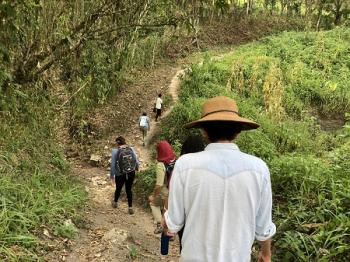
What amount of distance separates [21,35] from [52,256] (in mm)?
3571

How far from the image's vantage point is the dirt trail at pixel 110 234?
5922mm

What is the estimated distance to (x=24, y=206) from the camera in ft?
19.5

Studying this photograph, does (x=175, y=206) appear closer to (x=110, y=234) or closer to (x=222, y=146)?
(x=222, y=146)

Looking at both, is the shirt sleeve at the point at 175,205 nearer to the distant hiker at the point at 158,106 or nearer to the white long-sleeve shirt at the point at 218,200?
the white long-sleeve shirt at the point at 218,200

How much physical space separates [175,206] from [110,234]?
4406 millimetres

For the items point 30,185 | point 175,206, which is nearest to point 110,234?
point 30,185

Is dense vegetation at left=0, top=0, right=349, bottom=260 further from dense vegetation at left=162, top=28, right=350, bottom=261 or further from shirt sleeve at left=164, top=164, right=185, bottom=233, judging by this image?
shirt sleeve at left=164, top=164, right=185, bottom=233

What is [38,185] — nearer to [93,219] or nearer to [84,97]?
[93,219]

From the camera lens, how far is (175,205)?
2.24 metres

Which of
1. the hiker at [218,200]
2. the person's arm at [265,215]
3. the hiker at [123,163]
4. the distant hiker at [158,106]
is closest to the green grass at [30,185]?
the hiker at [123,163]

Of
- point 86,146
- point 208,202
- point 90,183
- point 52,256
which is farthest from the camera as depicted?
point 86,146

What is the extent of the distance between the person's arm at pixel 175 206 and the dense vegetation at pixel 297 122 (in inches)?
141

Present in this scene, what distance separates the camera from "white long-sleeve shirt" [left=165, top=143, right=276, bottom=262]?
85.2 inches

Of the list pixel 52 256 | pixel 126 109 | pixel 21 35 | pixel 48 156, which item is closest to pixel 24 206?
pixel 52 256
